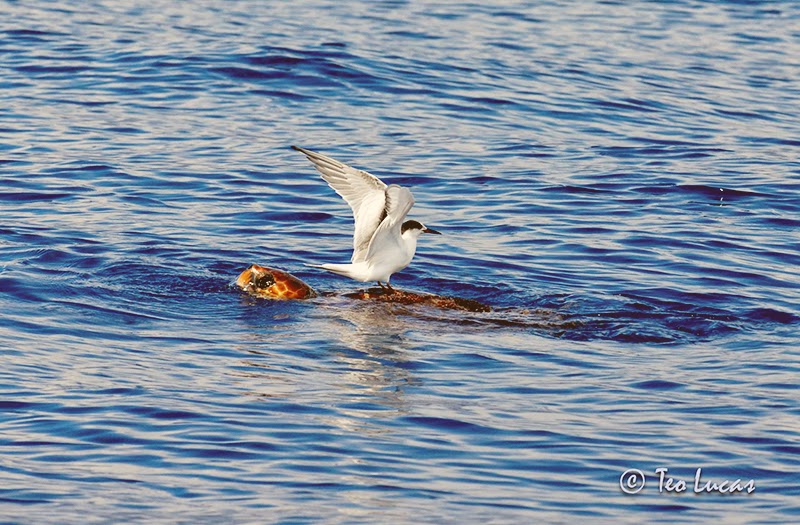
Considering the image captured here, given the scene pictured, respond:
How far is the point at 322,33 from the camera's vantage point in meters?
22.6

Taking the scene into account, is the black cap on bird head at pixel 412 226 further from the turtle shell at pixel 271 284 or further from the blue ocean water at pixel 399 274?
the turtle shell at pixel 271 284

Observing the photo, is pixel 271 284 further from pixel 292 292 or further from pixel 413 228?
pixel 413 228

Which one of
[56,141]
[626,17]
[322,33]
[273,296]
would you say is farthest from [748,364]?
[626,17]

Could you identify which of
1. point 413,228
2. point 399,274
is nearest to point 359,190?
point 413,228

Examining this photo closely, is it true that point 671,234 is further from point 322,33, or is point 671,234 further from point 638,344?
point 322,33

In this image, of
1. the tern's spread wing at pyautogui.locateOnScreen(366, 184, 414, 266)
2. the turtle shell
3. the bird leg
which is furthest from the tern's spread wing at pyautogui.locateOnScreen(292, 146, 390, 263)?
the turtle shell

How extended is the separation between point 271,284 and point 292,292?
205 millimetres

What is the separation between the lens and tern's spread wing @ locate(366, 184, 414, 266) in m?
10.1

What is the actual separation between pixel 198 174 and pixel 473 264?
4.36m

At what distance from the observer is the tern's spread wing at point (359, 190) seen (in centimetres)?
1062

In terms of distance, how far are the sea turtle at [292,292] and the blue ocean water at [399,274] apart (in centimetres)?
15

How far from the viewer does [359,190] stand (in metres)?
10.8

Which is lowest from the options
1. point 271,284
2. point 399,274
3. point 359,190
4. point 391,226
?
point 399,274

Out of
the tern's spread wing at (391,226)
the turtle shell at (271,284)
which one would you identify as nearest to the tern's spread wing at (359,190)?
the tern's spread wing at (391,226)
